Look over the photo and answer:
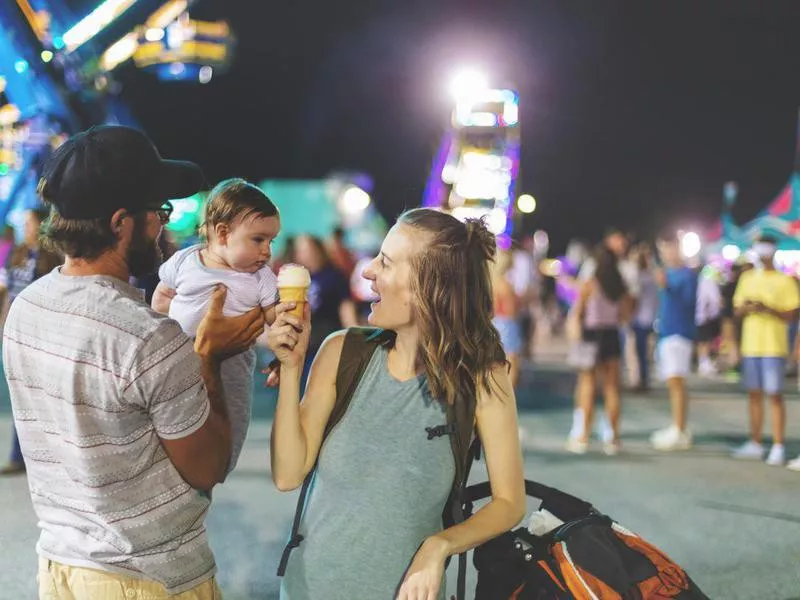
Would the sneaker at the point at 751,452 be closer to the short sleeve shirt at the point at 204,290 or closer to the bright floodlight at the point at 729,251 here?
the short sleeve shirt at the point at 204,290

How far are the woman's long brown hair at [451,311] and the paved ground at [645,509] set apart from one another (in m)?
2.92

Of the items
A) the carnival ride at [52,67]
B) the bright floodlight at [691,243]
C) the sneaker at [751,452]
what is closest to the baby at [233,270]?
the sneaker at [751,452]

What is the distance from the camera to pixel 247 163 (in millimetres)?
59375

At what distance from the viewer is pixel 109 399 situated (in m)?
1.83

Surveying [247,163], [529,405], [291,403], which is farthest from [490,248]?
[247,163]

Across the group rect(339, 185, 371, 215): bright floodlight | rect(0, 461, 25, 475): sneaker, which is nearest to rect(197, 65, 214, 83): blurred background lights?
rect(339, 185, 371, 215): bright floodlight

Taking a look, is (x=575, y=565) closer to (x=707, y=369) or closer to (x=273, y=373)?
(x=273, y=373)

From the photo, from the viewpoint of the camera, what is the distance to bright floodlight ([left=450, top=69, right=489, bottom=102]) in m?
47.8

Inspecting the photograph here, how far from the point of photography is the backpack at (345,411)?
212 cm

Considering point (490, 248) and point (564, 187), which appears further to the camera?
point (564, 187)

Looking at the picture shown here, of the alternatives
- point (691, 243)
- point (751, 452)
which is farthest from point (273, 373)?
point (691, 243)

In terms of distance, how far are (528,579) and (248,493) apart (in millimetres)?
4623

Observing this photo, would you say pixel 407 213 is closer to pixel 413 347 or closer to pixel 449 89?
pixel 413 347

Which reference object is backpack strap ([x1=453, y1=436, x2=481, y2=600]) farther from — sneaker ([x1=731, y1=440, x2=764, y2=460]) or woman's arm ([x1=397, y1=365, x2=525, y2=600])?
sneaker ([x1=731, y1=440, x2=764, y2=460])
